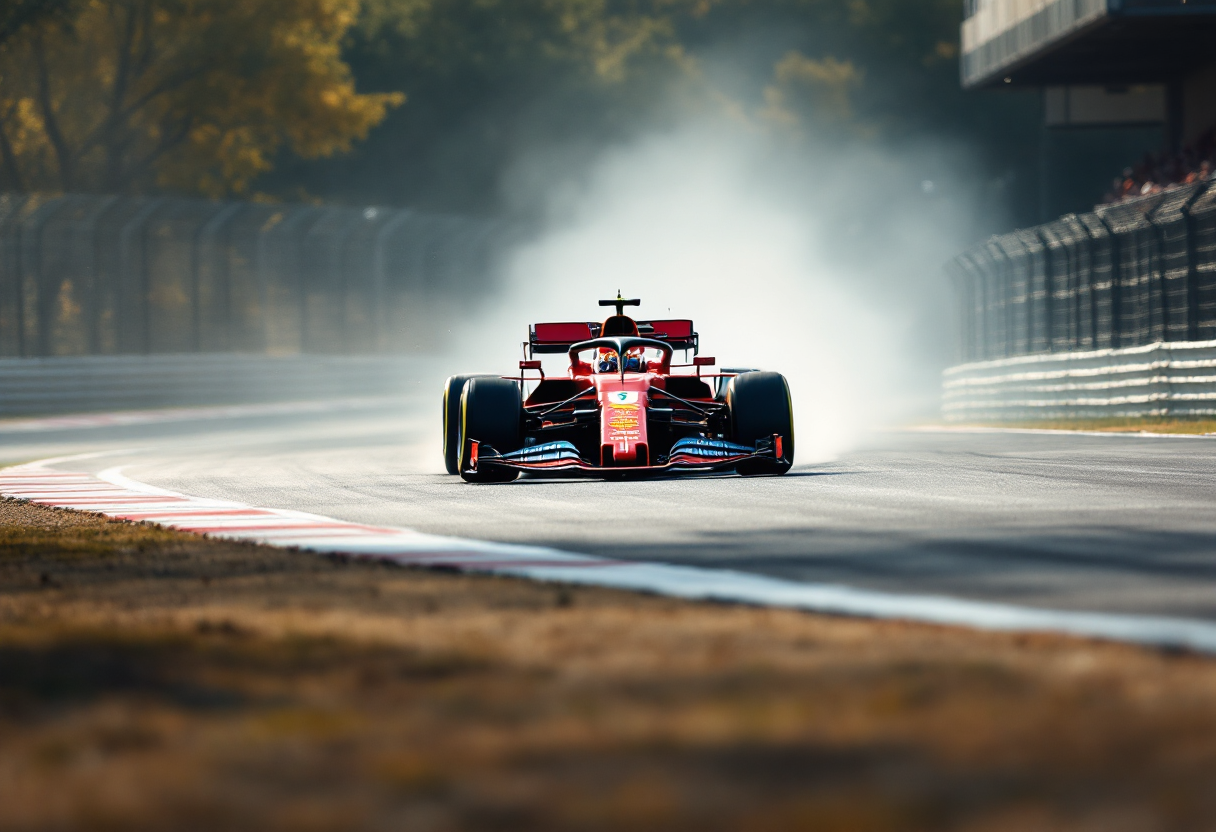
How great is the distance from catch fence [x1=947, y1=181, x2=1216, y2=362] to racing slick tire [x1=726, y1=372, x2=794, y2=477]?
8817mm

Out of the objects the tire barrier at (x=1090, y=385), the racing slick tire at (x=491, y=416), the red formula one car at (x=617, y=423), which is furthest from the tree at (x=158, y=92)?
the racing slick tire at (x=491, y=416)

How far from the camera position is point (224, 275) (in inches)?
1363

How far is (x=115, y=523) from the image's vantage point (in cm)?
1151

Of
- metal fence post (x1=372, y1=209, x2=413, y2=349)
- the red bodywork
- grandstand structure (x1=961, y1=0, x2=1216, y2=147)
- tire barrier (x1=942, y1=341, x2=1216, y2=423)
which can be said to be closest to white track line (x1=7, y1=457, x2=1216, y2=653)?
the red bodywork

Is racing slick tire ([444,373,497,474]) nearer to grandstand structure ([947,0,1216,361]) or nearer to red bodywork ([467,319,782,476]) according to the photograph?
red bodywork ([467,319,782,476])

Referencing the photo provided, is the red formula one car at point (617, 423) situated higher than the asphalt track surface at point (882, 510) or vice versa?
the red formula one car at point (617, 423)

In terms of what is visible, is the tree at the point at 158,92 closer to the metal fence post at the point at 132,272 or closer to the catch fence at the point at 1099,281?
the metal fence post at the point at 132,272

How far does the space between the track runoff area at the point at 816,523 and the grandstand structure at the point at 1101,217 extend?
4001mm

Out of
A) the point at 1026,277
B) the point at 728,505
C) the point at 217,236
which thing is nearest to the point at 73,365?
the point at 217,236

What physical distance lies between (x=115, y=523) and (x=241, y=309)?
24507mm

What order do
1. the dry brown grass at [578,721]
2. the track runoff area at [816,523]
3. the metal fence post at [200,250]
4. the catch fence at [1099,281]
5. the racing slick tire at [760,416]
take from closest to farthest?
the dry brown grass at [578,721] → the track runoff area at [816,523] → the racing slick tire at [760,416] → the catch fence at [1099,281] → the metal fence post at [200,250]

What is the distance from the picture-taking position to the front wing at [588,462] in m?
13.7

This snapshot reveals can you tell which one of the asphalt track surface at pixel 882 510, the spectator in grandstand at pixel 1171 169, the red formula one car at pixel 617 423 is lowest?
the asphalt track surface at pixel 882 510

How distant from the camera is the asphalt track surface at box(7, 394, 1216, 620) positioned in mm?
7539
